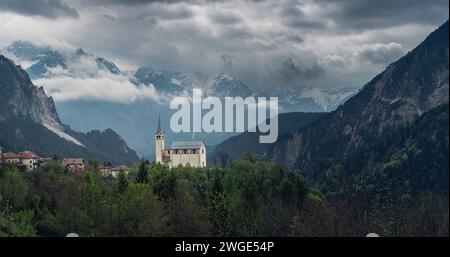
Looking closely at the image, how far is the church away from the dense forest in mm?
36110

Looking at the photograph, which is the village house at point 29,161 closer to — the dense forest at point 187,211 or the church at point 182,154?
the church at point 182,154

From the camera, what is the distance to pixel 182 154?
149 meters

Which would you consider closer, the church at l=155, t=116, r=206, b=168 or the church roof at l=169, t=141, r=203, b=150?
the church at l=155, t=116, r=206, b=168

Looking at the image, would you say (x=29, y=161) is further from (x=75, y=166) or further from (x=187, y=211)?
(x=187, y=211)

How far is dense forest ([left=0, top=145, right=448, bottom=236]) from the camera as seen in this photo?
71.0 m

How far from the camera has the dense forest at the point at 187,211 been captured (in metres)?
71.0

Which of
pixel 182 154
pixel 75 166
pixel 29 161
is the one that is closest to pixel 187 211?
pixel 182 154

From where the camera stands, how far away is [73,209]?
7756 cm

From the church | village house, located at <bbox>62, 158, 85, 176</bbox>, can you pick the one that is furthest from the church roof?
village house, located at <bbox>62, 158, 85, 176</bbox>

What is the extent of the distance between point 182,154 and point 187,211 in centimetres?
7616

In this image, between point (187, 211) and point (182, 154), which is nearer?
point (187, 211)

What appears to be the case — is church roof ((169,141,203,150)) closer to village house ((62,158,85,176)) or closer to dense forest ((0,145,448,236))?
village house ((62,158,85,176))

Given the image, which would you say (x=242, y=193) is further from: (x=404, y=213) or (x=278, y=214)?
(x=404, y=213)
